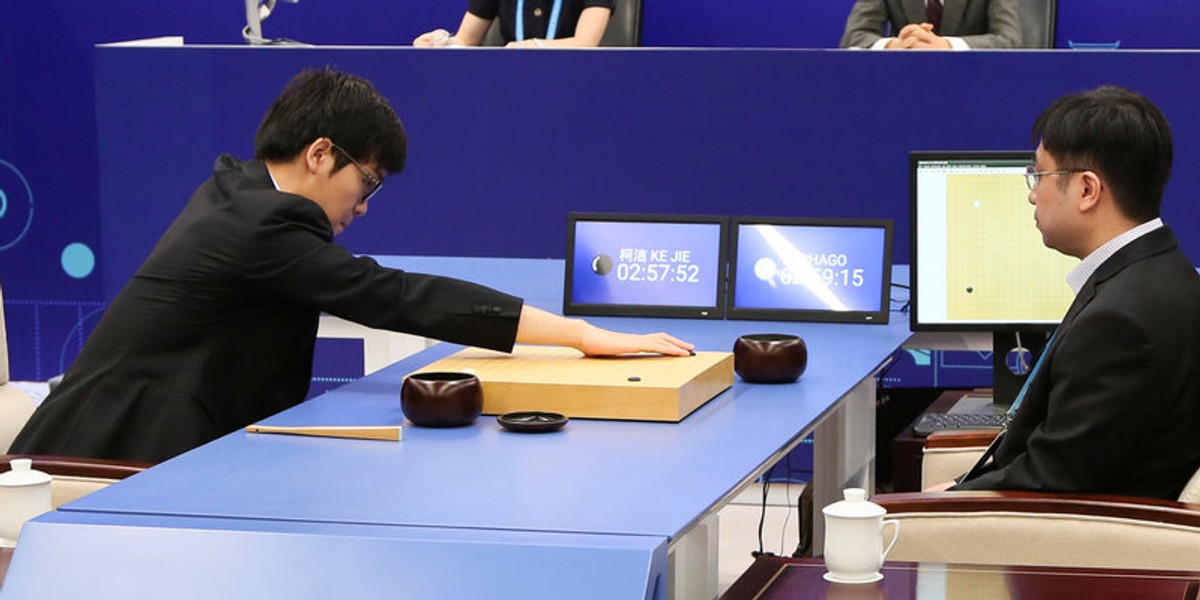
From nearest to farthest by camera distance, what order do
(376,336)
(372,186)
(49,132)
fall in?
(372,186) → (376,336) → (49,132)

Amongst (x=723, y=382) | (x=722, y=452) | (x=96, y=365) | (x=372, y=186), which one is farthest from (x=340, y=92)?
(x=722, y=452)

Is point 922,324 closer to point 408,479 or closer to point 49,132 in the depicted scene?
point 408,479

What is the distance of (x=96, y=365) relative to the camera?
2818 mm

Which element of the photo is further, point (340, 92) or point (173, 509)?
point (340, 92)

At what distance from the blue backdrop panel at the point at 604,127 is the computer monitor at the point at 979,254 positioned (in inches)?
65.1

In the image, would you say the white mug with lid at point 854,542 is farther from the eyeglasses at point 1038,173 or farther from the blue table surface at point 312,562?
the eyeglasses at point 1038,173

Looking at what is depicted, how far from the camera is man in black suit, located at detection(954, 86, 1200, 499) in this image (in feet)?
7.96

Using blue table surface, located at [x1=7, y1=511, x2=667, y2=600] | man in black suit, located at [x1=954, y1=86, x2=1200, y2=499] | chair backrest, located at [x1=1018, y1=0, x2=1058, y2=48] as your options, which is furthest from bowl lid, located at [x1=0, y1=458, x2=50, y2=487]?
chair backrest, located at [x1=1018, y1=0, x2=1058, y2=48]

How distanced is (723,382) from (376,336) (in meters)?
1.28

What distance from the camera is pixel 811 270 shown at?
3451mm

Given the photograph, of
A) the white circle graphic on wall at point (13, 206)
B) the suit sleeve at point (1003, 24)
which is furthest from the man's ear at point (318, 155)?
the white circle graphic on wall at point (13, 206)

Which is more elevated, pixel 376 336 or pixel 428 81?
pixel 428 81

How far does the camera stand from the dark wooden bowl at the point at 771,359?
279 centimetres

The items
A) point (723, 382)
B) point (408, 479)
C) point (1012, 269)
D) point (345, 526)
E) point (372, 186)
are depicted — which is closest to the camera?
point (345, 526)
